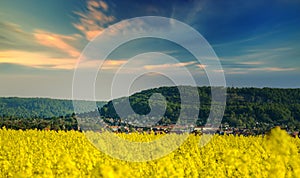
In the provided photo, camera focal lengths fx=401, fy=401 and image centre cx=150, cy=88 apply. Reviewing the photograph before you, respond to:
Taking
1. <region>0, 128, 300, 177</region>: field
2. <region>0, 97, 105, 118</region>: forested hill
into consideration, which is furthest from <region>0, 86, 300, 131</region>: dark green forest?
<region>0, 97, 105, 118</region>: forested hill

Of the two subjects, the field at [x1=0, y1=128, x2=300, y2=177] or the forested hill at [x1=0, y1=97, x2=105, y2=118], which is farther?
the forested hill at [x1=0, y1=97, x2=105, y2=118]

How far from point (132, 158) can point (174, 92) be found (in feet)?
138

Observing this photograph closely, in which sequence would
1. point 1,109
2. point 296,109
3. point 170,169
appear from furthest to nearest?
point 1,109 < point 296,109 < point 170,169

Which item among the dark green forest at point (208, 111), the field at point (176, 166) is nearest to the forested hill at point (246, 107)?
the dark green forest at point (208, 111)

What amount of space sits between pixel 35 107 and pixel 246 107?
47.4m

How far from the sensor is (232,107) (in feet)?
143

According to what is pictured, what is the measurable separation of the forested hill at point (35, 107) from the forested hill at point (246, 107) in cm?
2490

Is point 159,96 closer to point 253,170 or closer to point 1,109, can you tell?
point 1,109

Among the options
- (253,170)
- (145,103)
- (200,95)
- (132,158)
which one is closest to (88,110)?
(145,103)

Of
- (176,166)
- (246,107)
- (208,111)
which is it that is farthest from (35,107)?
(176,166)

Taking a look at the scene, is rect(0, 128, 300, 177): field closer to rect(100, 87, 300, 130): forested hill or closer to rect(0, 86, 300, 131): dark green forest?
rect(0, 86, 300, 131): dark green forest

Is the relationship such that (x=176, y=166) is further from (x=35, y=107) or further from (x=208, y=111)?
(x=35, y=107)

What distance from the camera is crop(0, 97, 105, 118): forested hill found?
72562 mm

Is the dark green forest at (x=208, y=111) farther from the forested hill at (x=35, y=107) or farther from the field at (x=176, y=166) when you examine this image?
the forested hill at (x=35, y=107)
